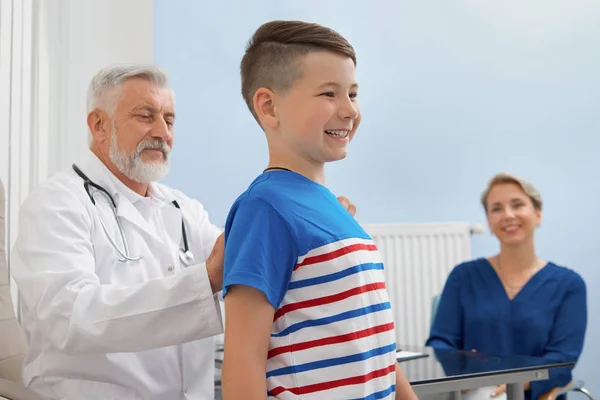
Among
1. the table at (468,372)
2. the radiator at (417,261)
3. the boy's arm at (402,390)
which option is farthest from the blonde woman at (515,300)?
the boy's arm at (402,390)

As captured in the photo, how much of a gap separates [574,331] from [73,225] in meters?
1.65

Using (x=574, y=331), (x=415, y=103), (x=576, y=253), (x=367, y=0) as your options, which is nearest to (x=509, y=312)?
(x=574, y=331)

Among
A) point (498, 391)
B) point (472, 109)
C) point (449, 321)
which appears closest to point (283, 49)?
point (498, 391)

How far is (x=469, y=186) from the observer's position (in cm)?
363

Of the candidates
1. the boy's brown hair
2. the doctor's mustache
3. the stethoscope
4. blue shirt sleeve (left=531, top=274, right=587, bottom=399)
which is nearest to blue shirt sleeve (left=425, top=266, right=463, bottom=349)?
blue shirt sleeve (left=531, top=274, right=587, bottom=399)

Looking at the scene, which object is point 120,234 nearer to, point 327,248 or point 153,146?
point 153,146

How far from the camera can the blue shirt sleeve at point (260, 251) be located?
907 mm

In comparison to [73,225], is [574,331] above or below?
below

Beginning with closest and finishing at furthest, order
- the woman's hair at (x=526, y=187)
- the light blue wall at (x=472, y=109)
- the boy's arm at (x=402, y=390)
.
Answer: the boy's arm at (x=402, y=390)
the woman's hair at (x=526, y=187)
the light blue wall at (x=472, y=109)

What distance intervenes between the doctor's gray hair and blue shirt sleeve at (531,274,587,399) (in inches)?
57.5

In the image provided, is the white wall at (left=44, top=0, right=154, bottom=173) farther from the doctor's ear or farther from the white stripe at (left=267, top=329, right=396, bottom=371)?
the white stripe at (left=267, top=329, right=396, bottom=371)

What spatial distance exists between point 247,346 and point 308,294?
0.11 m

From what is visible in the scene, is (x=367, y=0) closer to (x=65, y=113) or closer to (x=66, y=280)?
(x=65, y=113)

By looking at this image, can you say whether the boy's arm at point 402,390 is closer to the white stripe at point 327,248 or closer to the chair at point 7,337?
the white stripe at point 327,248
